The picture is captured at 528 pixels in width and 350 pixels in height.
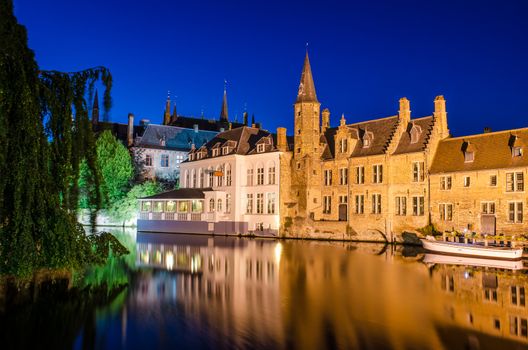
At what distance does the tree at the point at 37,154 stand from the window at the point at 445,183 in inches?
1170

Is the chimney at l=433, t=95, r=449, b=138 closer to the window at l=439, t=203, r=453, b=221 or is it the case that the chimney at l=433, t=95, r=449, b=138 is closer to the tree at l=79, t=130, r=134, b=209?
the window at l=439, t=203, r=453, b=221

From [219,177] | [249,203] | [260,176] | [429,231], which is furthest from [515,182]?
[219,177]

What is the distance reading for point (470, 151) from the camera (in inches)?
1455

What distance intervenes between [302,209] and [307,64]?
14.3 m

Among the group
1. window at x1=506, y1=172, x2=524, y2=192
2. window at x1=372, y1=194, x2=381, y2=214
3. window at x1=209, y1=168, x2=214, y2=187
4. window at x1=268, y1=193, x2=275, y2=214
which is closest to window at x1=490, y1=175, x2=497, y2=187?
window at x1=506, y1=172, x2=524, y2=192

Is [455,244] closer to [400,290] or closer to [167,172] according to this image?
[400,290]

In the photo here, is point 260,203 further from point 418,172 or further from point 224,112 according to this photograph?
point 224,112

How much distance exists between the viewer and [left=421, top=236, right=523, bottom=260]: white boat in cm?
2877

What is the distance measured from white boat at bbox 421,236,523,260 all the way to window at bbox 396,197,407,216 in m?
6.75

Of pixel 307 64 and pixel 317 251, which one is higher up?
pixel 307 64

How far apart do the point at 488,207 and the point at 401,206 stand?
717 centimetres

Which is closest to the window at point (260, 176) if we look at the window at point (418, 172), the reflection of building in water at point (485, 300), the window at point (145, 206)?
the window at point (145, 206)

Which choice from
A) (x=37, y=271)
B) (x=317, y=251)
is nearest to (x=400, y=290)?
(x=37, y=271)

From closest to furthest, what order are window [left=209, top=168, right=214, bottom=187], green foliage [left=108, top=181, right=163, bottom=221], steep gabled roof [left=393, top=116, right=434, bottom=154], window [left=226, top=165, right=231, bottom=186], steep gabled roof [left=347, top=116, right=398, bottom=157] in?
steep gabled roof [left=393, top=116, right=434, bottom=154] < steep gabled roof [left=347, top=116, right=398, bottom=157] < window [left=226, top=165, right=231, bottom=186] < window [left=209, top=168, right=214, bottom=187] < green foliage [left=108, top=181, right=163, bottom=221]
